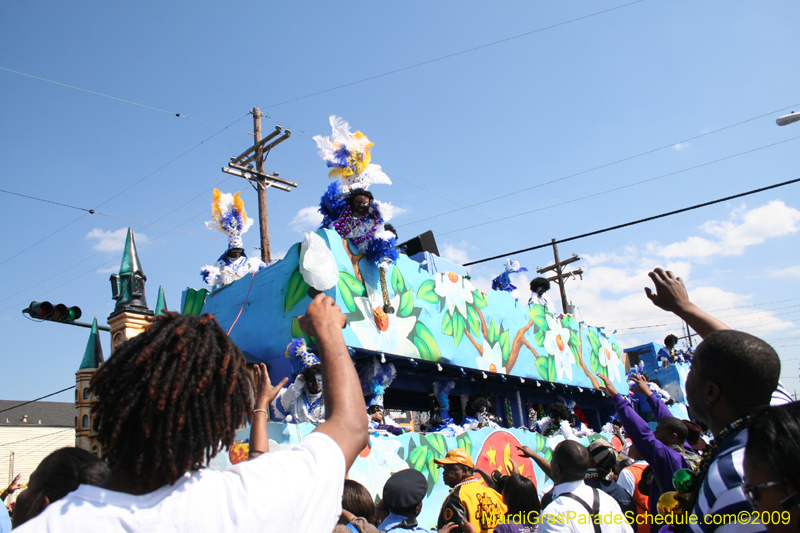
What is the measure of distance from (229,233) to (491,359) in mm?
5837

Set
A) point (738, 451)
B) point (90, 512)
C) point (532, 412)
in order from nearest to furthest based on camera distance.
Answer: point (90, 512) < point (738, 451) < point (532, 412)

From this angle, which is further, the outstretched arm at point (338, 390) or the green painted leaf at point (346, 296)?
the green painted leaf at point (346, 296)

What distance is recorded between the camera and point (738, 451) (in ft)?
6.10

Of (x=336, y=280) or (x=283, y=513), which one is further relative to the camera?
(x=336, y=280)

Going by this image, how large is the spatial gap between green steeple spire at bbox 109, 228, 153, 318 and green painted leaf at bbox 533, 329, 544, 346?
343 inches

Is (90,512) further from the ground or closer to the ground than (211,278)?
closer to the ground

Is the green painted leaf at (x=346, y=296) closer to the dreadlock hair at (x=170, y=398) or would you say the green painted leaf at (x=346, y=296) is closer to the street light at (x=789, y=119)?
the dreadlock hair at (x=170, y=398)

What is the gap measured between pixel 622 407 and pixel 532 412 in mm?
10930

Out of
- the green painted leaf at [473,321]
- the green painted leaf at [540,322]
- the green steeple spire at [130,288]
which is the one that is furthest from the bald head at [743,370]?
the green painted leaf at [540,322]

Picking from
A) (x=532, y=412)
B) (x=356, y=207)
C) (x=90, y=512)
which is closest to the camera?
(x=90, y=512)

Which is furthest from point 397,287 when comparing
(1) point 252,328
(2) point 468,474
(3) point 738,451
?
(3) point 738,451

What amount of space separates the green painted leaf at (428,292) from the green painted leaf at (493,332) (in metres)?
2.05

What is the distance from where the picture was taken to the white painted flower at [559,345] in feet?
47.2

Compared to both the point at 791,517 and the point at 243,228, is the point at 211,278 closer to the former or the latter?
the point at 243,228
